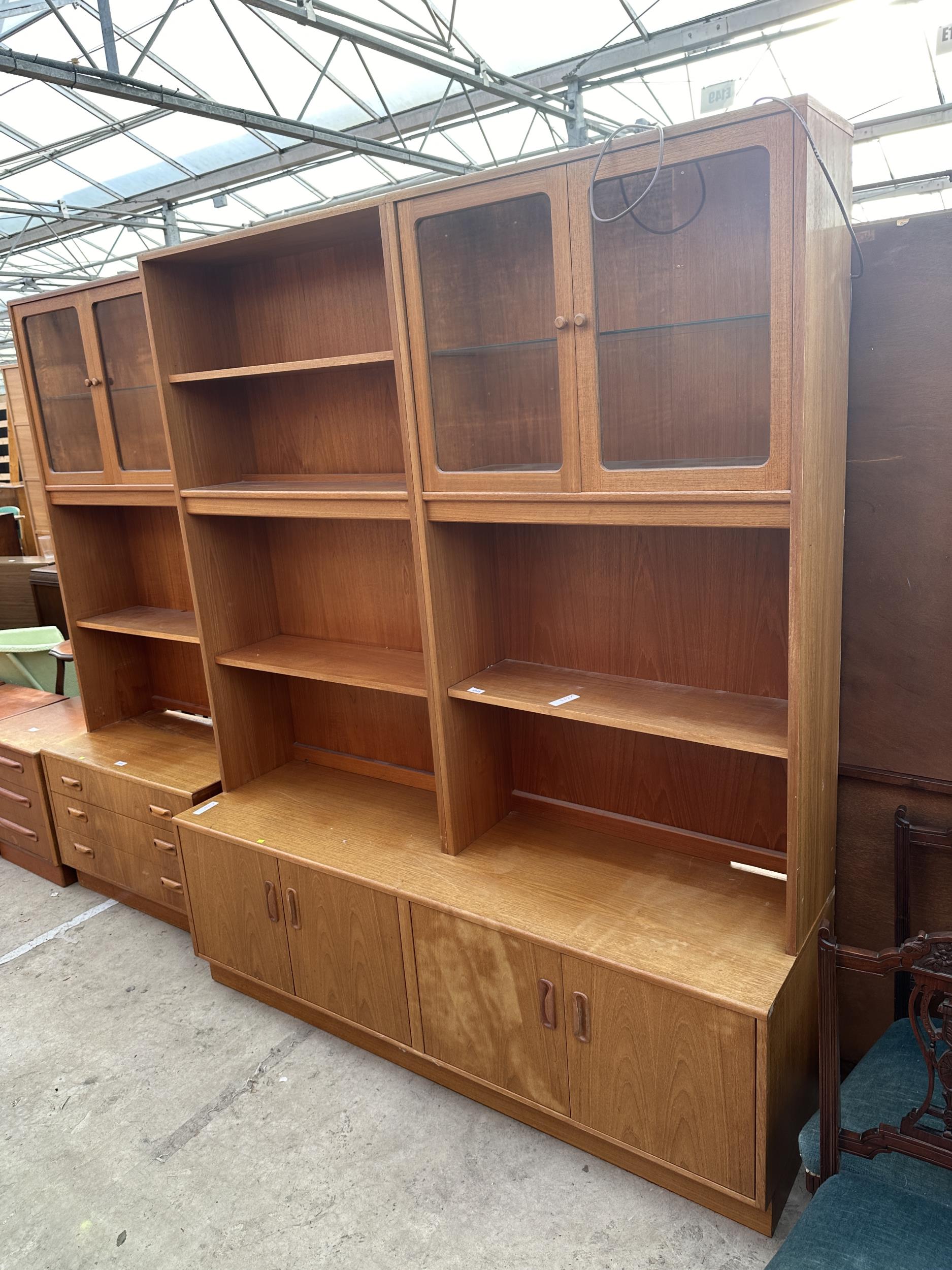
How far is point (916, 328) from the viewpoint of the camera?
1784 millimetres

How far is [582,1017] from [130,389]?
2.39m

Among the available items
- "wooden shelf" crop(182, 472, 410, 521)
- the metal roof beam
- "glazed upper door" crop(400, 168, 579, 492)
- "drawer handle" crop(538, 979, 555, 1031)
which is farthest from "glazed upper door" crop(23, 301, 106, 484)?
"drawer handle" crop(538, 979, 555, 1031)

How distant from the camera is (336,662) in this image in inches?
105

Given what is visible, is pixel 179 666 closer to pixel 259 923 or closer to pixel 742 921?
pixel 259 923

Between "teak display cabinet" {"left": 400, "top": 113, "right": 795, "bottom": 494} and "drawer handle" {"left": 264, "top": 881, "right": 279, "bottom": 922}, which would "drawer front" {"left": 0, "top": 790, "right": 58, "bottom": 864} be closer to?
"drawer handle" {"left": 264, "top": 881, "right": 279, "bottom": 922}

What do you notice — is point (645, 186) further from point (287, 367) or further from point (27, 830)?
point (27, 830)

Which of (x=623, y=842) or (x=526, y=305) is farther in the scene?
(x=623, y=842)

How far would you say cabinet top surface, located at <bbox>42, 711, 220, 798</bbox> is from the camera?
299cm

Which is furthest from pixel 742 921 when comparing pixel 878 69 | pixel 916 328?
pixel 878 69

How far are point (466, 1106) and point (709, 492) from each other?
5.60 ft

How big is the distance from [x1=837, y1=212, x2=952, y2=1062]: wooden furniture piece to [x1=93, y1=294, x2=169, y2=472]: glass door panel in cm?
212

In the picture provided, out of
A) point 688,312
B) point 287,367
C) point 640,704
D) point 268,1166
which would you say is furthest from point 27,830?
point 688,312

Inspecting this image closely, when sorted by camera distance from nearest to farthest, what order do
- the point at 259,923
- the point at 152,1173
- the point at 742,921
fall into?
the point at 742,921, the point at 152,1173, the point at 259,923

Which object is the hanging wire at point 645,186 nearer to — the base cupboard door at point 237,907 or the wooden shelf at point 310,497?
the wooden shelf at point 310,497
